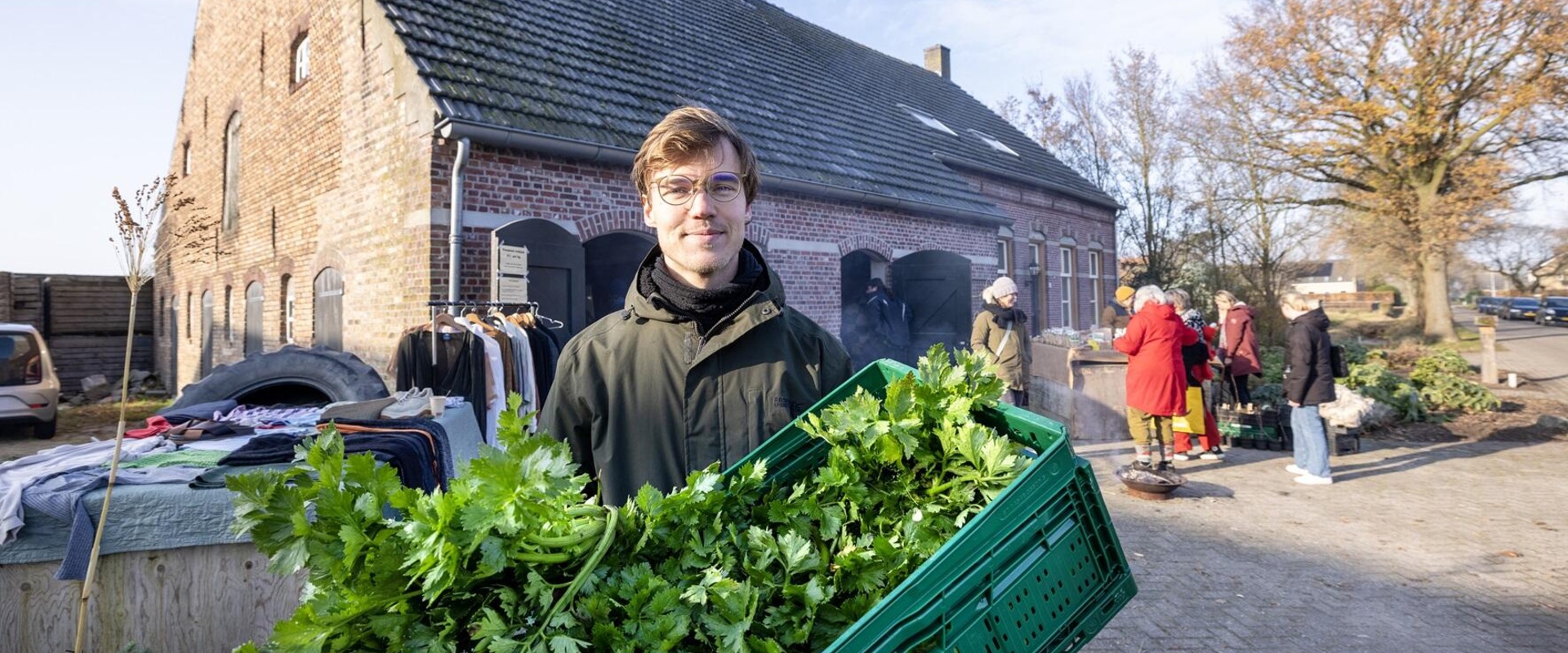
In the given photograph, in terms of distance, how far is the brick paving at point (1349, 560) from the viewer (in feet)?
13.0

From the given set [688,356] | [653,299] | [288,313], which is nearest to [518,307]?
[653,299]

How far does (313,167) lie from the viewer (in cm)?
988

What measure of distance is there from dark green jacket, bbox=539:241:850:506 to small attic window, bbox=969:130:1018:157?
18468 mm

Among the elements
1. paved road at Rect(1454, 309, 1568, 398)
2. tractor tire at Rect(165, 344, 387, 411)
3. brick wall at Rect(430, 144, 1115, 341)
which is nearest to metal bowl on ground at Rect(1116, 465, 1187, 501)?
paved road at Rect(1454, 309, 1568, 398)

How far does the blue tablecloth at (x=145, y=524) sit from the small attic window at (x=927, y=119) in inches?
624

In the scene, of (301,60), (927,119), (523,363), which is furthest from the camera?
(927,119)

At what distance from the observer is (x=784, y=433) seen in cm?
171

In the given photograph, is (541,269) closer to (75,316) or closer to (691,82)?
(691,82)

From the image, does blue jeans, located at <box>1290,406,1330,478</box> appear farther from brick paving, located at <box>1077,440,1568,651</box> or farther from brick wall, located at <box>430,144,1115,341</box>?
brick wall, located at <box>430,144,1115,341</box>

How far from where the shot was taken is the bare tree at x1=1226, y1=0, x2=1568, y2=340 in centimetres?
1903

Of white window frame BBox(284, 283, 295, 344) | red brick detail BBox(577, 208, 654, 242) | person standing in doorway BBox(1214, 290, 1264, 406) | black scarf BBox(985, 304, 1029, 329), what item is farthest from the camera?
white window frame BBox(284, 283, 295, 344)

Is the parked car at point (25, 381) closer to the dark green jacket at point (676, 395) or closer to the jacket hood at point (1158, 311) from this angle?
the dark green jacket at point (676, 395)

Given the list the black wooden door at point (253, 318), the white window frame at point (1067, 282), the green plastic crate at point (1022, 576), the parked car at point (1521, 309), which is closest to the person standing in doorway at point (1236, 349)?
the green plastic crate at point (1022, 576)

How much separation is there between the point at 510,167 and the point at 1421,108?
23.9 meters
